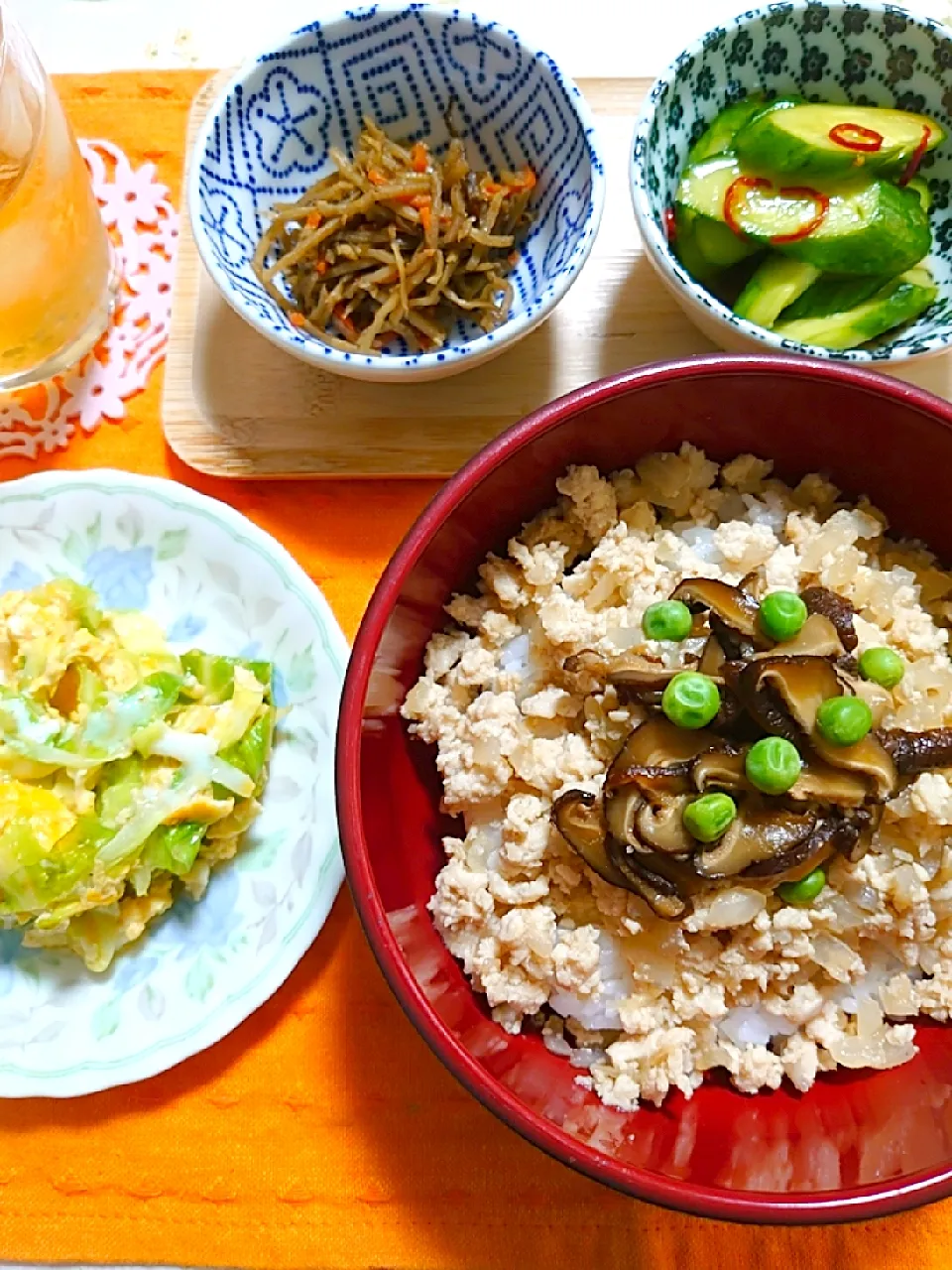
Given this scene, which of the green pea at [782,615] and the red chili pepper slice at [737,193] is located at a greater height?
the red chili pepper slice at [737,193]

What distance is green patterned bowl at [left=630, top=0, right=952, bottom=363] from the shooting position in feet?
5.46

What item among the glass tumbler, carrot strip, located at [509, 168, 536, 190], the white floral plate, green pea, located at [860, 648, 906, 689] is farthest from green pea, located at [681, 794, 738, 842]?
the glass tumbler

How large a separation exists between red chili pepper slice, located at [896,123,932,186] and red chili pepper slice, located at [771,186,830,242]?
6.9 inches

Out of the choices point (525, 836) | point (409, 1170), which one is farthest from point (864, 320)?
point (409, 1170)

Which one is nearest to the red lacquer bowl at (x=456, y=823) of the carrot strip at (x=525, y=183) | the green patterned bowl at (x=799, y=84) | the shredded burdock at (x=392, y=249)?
the green patterned bowl at (x=799, y=84)

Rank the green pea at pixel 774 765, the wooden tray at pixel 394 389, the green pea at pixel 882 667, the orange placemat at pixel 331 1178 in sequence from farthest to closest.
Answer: the wooden tray at pixel 394 389 < the orange placemat at pixel 331 1178 < the green pea at pixel 882 667 < the green pea at pixel 774 765

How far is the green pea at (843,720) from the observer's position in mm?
1207

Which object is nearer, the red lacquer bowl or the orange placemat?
the red lacquer bowl

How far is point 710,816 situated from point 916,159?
1168 mm

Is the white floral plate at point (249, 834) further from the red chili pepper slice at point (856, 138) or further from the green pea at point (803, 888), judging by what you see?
the red chili pepper slice at point (856, 138)

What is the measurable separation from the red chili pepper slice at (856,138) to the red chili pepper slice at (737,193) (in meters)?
0.12

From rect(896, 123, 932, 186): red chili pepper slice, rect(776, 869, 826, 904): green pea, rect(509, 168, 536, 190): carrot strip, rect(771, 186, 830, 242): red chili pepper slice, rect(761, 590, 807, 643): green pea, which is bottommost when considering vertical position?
rect(776, 869, 826, 904): green pea

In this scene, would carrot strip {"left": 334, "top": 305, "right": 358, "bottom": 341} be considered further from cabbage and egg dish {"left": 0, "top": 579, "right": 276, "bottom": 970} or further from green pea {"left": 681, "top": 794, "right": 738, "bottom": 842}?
green pea {"left": 681, "top": 794, "right": 738, "bottom": 842}

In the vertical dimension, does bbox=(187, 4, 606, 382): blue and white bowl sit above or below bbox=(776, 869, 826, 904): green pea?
above
